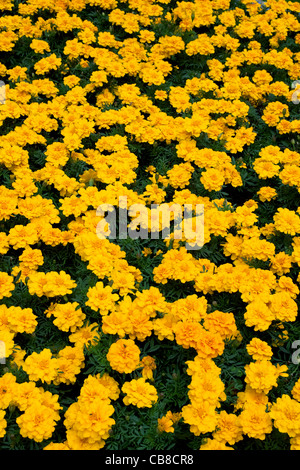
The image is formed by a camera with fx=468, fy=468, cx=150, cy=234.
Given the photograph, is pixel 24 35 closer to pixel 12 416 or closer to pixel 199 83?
pixel 199 83

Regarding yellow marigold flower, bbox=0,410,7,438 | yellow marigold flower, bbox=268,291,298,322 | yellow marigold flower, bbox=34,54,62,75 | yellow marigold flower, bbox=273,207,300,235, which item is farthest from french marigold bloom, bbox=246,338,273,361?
yellow marigold flower, bbox=34,54,62,75

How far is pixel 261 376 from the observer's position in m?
2.63

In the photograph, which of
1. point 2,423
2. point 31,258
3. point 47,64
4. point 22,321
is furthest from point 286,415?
point 47,64

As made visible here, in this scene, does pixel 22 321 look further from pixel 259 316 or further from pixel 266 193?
pixel 266 193

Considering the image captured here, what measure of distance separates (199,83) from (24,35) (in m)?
1.95

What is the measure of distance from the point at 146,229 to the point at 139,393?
4.45 feet

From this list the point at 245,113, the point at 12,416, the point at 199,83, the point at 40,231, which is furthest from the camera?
the point at 199,83

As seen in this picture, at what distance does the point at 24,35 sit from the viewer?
4.98 meters

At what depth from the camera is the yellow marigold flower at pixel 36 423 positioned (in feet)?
7.70

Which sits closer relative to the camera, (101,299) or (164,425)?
(164,425)

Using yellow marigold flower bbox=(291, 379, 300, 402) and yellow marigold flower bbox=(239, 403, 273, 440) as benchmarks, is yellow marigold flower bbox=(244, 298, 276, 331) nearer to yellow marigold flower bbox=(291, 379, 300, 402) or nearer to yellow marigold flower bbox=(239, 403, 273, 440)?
yellow marigold flower bbox=(291, 379, 300, 402)

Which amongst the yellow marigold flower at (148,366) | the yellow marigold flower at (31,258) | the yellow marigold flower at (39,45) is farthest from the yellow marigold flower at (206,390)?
the yellow marigold flower at (39,45)

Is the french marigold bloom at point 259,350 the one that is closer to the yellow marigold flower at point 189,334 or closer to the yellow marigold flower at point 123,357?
the yellow marigold flower at point 189,334
